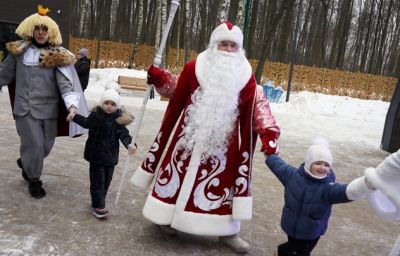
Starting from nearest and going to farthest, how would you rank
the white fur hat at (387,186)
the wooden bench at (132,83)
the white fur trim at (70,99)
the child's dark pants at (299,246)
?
the white fur hat at (387,186), the child's dark pants at (299,246), the white fur trim at (70,99), the wooden bench at (132,83)

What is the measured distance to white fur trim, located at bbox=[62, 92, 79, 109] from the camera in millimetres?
4188

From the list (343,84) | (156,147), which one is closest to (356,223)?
(156,147)

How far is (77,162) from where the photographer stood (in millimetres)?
5848

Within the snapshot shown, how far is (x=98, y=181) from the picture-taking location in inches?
156

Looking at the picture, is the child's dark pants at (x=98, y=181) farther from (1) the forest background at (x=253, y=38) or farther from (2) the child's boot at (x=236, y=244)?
(1) the forest background at (x=253, y=38)

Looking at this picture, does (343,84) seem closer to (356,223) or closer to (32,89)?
(356,223)

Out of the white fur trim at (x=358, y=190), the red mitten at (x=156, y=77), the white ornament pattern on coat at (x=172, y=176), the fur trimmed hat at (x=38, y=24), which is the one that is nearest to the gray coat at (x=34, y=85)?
the fur trimmed hat at (x=38, y=24)

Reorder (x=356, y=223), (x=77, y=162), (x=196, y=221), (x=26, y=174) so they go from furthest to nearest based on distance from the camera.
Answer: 1. (x=77, y=162)
2. (x=356, y=223)
3. (x=26, y=174)
4. (x=196, y=221)

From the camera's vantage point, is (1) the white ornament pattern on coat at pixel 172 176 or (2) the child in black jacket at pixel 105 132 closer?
(1) the white ornament pattern on coat at pixel 172 176

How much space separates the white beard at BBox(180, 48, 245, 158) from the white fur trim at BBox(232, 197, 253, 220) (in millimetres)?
404

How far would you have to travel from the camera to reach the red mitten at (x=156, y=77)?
3.77 meters

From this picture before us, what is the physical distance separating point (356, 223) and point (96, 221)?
2.79 m

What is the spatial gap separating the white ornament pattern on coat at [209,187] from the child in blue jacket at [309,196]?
49 centimetres

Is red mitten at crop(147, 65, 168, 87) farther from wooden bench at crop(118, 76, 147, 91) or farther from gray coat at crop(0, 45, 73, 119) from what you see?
wooden bench at crop(118, 76, 147, 91)
